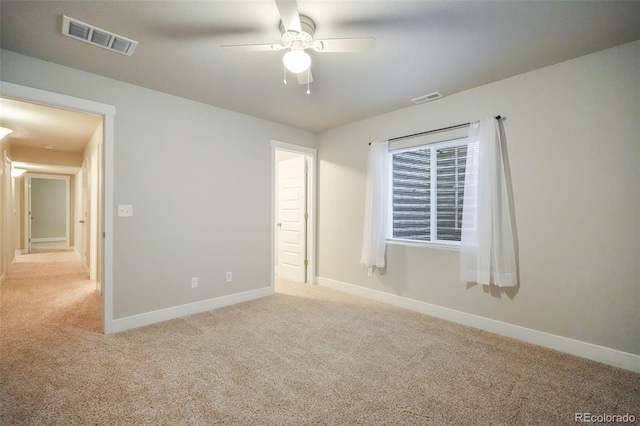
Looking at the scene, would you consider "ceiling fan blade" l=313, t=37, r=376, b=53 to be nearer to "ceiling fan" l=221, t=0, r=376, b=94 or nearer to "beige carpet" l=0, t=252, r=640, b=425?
"ceiling fan" l=221, t=0, r=376, b=94

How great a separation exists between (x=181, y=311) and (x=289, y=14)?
322cm

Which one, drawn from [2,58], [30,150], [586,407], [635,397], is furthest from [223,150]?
[30,150]

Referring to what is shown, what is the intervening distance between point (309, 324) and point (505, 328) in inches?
78.5

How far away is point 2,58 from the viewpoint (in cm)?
240

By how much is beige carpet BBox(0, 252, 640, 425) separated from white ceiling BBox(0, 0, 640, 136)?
8.36 ft

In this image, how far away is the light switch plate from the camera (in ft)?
9.83

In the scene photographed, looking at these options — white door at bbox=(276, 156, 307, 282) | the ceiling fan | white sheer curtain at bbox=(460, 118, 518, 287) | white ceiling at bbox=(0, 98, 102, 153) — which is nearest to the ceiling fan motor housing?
the ceiling fan

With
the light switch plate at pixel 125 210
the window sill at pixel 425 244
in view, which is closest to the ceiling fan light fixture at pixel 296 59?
the light switch plate at pixel 125 210

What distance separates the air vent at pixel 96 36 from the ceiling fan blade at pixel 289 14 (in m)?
1.36

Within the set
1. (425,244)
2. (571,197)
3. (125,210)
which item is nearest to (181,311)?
(125,210)

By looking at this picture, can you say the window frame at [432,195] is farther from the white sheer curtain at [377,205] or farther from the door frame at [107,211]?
the door frame at [107,211]

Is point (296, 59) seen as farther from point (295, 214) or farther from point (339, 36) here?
point (295, 214)

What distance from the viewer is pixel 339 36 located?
7.27 ft

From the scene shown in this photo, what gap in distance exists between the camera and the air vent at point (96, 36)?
2068mm
